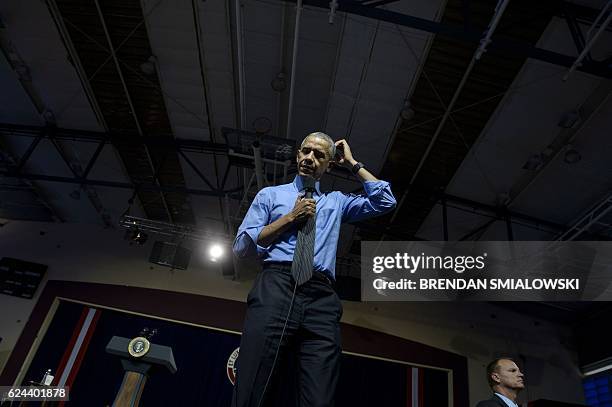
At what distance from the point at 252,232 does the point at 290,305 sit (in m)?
0.32

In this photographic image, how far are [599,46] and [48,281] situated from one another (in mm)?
9773

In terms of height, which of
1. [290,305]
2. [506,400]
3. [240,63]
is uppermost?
[240,63]

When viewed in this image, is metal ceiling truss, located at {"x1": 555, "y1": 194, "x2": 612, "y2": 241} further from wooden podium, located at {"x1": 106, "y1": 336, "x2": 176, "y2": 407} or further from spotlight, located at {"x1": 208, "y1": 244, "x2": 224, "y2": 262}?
wooden podium, located at {"x1": 106, "y1": 336, "x2": 176, "y2": 407}

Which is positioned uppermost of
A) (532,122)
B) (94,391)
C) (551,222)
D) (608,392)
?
(532,122)

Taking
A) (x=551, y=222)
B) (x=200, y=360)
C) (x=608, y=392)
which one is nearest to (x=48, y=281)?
(x=200, y=360)

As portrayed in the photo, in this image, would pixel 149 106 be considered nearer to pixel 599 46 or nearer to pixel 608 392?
pixel 599 46

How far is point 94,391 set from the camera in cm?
727

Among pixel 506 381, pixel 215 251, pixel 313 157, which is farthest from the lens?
pixel 215 251

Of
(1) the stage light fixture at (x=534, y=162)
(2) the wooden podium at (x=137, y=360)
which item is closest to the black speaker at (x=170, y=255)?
(1) the stage light fixture at (x=534, y=162)

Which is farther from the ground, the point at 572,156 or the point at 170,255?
the point at 572,156

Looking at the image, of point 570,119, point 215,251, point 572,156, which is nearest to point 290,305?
point 570,119

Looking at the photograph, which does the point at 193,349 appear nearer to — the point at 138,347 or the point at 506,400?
the point at 506,400

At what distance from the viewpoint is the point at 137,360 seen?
1798 millimetres

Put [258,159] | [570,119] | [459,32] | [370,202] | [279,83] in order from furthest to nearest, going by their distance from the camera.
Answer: [258,159], [279,83], [570,119], [459,32], [370,202]
